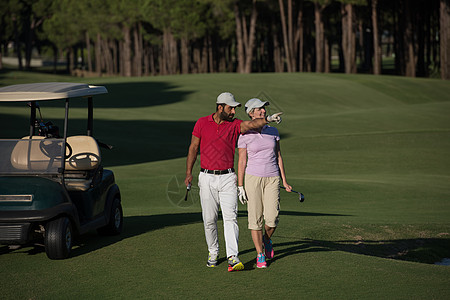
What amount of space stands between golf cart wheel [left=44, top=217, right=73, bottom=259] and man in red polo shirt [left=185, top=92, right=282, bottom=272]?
1841 millimetres

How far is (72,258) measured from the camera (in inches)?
329

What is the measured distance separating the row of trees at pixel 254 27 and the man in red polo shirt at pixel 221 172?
51862mm

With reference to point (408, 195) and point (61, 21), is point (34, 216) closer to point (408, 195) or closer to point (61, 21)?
point (408, 195)

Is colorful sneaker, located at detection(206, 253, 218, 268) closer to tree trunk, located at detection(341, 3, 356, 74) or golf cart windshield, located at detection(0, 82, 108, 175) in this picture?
golf cart windshield, located at detection(0, 82, 108, 175)

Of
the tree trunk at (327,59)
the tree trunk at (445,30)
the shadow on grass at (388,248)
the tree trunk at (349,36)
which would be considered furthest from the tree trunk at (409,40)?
the shadow on grass at (388,248)

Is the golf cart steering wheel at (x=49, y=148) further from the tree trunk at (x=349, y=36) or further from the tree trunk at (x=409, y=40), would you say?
the tree trunk at (x=409, y=40)

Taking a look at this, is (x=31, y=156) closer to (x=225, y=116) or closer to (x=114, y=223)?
A: (x=114, y=223)

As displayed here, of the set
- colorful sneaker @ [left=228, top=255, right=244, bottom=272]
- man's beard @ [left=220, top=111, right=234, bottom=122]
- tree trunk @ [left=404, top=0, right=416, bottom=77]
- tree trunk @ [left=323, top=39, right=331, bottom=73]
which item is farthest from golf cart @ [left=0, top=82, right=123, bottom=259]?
tree trunk @ [left=323, top=39, right=331, bottom=73]

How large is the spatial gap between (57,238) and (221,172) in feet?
7.44

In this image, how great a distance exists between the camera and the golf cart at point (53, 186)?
7.94m

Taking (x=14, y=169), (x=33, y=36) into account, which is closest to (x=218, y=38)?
(x=33, y=36)

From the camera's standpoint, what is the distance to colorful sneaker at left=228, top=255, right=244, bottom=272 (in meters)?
7.64

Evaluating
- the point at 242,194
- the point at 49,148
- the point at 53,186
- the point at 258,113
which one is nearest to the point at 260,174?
the point at 242,194

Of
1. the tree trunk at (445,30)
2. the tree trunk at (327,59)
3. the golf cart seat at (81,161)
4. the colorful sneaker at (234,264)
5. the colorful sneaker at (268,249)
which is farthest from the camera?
the tree trunk at (327,59)
